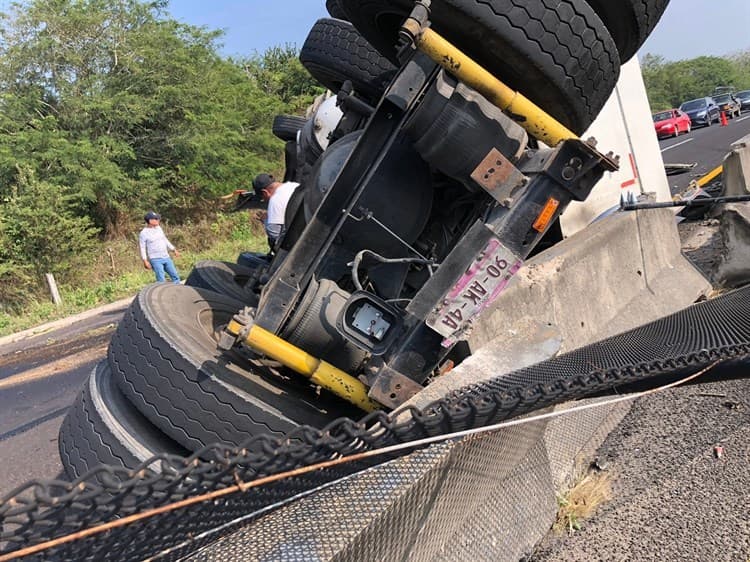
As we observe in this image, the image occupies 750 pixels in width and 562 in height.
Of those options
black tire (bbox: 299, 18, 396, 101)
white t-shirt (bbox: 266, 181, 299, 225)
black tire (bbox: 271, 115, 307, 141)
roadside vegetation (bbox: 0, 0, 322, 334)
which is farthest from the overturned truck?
roadside vegetation (bbox: 0, 0, 322, 334)

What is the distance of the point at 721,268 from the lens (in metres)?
4.93

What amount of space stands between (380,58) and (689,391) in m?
2.75

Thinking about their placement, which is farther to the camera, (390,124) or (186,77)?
(186,77)

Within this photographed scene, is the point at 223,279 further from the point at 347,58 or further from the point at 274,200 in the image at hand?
the point at 347,58

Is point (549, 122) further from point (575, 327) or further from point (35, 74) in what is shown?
point (35, 74)

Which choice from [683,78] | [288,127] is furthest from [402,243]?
[683,78]

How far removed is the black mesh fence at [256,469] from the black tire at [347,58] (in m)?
2.62

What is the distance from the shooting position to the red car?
29969 mm

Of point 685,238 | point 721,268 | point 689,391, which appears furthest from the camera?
point 685,238

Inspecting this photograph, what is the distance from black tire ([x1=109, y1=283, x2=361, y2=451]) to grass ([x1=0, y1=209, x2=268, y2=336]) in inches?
423

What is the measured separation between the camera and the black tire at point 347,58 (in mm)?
3934

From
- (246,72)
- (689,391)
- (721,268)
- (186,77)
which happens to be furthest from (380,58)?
(246,72)

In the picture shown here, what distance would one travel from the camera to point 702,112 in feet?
111

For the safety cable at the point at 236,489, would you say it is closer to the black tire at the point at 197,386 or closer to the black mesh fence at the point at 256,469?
the black mesh fence at the point at 256,469
